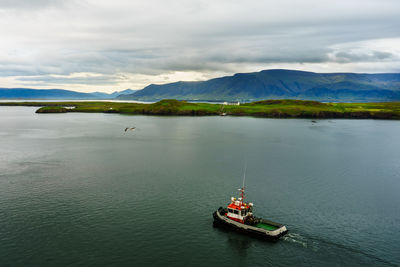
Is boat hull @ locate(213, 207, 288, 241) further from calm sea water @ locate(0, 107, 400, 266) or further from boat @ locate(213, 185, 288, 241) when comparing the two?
calm sea water @ locate(0, 107, 400, 266)

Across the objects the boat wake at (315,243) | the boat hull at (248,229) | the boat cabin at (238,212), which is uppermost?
the boat cabin at (238,212)

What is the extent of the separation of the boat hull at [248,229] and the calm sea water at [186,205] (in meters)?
1.16

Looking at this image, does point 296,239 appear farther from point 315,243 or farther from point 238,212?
point 238,212

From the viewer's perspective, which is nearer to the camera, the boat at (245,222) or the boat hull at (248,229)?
the boat hull at (248,229)

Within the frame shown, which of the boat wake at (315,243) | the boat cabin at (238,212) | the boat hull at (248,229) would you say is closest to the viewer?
the boat wake at (315,243)

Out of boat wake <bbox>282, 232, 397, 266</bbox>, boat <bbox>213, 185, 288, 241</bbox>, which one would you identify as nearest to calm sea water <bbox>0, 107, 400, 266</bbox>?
boat wake <bbox>282, 232, 397, 266</bbox>

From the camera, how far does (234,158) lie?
8744 cm

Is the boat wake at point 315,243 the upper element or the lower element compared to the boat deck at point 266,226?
lower

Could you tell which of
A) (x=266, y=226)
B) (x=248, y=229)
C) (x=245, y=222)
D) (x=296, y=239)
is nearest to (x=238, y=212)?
(x=245, y=222)

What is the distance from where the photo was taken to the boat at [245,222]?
131ft

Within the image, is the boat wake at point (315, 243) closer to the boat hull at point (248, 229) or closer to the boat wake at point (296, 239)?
the boat wake at point (296, 239)

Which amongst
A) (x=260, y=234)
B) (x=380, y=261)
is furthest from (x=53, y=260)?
(x=380, y=261)

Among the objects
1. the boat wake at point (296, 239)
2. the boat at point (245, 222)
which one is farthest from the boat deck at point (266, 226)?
the boat wake at point (296, 239)

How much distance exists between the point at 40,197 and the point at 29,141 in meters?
71.9
